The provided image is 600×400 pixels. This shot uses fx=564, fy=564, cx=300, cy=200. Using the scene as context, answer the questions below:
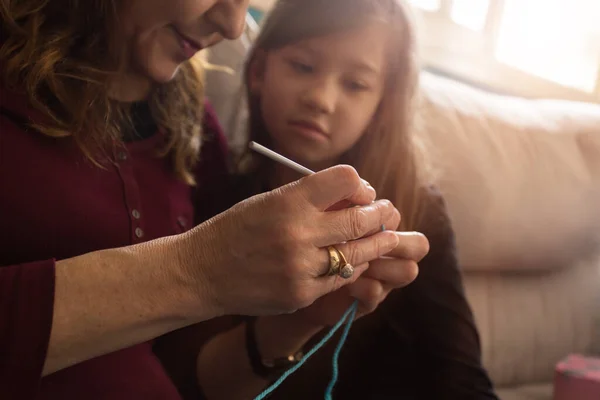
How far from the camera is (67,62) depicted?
651mm

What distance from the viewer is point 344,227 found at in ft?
1.73

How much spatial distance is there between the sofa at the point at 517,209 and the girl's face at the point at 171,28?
37cm

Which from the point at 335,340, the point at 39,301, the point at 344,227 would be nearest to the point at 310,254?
the point at 344,227

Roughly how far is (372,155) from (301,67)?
185mm

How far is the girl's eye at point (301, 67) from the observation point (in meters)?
0.85

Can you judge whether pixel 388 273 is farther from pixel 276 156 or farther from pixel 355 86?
pixel 355 86

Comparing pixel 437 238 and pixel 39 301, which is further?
pixel 437 238

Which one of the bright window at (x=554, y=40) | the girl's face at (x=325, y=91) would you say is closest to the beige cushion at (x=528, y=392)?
the girl's face at (x=325, y=91)

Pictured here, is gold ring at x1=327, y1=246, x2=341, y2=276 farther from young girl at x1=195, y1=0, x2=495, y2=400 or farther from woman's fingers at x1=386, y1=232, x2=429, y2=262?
young girl at x1=195, y1=0, x2=495, y2=400

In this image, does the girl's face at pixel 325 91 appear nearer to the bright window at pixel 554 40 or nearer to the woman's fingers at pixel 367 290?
the woman's fingers at pixel 367 290

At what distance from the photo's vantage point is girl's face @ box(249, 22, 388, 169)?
0.83 m

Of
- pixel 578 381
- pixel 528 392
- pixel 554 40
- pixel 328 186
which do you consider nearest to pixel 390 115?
pixel 328 186

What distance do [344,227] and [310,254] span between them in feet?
0.14

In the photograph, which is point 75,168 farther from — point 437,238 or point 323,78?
point 437,238
